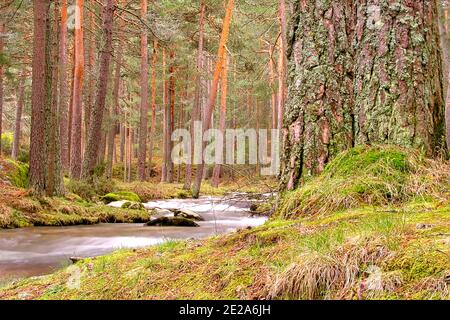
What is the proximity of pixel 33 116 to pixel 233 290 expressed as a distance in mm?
10928

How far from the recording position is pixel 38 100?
38.8ft

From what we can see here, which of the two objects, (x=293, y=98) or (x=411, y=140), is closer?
(x=411, y=140)

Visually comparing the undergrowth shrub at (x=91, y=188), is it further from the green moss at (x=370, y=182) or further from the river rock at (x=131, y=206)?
the green moss at (x=370, y=182)

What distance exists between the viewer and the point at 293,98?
173 inches

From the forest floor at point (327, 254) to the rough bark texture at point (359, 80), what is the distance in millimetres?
300

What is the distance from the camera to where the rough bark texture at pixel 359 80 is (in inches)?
154

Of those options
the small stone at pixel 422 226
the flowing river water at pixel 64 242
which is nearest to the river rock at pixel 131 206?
the flowing river water at pixel 64 242

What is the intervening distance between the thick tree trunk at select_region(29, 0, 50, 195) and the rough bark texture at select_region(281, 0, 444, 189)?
917 cm

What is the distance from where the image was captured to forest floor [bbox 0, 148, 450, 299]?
2152 mm

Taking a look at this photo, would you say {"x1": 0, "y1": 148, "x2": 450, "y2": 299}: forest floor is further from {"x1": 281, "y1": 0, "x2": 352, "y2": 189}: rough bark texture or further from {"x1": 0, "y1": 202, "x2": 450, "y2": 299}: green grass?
{"x1": 281, "y1": 0, "x2": 352, "y2": 189}: rough bark texture

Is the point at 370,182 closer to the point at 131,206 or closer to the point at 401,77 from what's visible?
the point at 401,77

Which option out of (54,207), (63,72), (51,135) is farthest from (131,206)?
(63,72)
